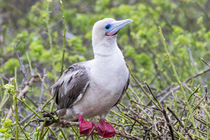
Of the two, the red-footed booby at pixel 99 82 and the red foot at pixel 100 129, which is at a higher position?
the red-footed booby at pixel 99 82

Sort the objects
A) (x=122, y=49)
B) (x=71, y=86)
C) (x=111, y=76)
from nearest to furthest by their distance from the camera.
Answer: (x=111, y=76)
(x=71, y=86)
(x=122, y=49)

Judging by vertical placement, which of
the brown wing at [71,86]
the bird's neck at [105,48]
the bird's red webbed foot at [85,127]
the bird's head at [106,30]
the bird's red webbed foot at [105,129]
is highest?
the bird's head at [106,30]

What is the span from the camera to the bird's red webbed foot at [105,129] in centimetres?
303

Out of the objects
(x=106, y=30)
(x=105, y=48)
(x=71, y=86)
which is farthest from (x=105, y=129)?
(x=106, y=30)

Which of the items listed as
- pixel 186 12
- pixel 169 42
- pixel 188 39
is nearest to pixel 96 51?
pixel 188 39

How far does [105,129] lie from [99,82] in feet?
1.27

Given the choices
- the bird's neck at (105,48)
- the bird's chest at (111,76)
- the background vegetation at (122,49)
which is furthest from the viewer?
the background vegetation at (122,49)

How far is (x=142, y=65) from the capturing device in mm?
5426

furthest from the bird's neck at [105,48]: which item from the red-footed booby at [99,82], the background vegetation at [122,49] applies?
the background vegetation at [122,49]

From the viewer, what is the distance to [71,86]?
328cm

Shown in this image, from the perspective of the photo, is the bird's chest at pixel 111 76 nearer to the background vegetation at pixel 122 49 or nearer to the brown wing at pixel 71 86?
the brown wing at pixel 71 86

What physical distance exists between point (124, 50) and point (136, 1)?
9.63ft

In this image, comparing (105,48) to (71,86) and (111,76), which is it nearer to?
(111,76)

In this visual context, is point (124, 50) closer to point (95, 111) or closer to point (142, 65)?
point (142, 65)
